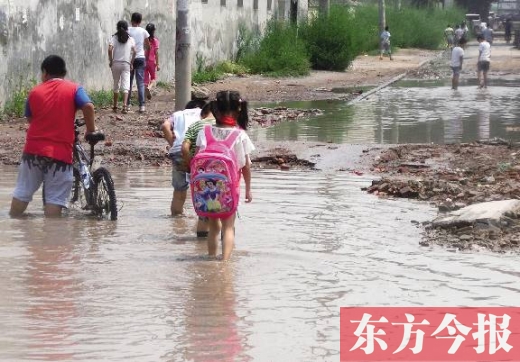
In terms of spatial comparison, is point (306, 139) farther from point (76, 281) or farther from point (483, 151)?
point (76, 281)

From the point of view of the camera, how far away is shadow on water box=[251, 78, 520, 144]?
18.3 metres

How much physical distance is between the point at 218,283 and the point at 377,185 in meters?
4.82

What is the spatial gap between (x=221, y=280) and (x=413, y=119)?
44.3 ft

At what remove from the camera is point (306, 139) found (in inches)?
700

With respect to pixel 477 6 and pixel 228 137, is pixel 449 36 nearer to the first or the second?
pixel 477 6

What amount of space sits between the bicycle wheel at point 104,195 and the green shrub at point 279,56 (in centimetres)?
2329

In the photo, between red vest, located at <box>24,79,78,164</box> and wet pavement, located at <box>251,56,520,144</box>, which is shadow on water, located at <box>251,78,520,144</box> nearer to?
wet pavement, located at <box>251,56,520,144</box>

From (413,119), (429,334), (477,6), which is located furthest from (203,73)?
(477,6)

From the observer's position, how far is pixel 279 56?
1405 inches

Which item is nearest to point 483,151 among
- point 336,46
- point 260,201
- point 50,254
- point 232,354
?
point 260,201


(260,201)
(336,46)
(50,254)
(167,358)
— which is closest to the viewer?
(167,358)

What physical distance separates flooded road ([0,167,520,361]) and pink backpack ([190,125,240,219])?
17.2 inches

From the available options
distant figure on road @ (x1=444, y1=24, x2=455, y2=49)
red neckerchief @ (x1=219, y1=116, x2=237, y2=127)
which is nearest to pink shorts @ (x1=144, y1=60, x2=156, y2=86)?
red neckerchief @ (x1=219, y1=116, x2=237, y2=127)

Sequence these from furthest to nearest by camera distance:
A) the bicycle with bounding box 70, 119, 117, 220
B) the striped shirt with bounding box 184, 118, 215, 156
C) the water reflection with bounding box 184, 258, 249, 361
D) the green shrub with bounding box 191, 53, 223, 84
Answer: the green shrub with bounding box 191, 53, 223, 84 → the bicycle with bounding box 70, 119, 117, 220 → the striped shirt with bounding box 184, 118, 215, 156 → the water reflection with bounding box 184, 258, 249, 361
